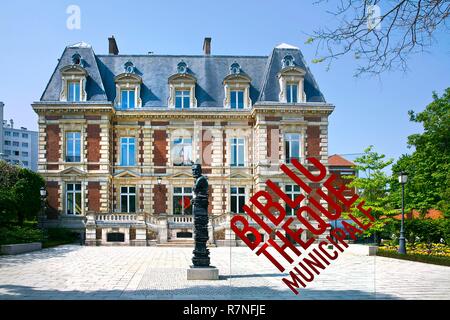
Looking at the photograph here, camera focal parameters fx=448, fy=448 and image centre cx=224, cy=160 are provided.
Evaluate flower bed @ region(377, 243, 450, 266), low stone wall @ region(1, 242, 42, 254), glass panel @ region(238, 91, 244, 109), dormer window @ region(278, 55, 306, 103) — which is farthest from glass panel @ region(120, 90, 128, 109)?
flower bed @ region(377, 243, 450, 266)

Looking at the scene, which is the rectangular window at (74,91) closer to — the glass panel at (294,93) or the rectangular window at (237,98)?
the rectangular window at (237,98)

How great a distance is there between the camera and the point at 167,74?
28.5m

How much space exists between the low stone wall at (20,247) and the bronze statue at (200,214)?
318 inches

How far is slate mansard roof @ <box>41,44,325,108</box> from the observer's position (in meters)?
26.0

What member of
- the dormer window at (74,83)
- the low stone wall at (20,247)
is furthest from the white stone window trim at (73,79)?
the low stone wall at (20,247)

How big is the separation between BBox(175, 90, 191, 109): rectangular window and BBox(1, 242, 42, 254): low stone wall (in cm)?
1152

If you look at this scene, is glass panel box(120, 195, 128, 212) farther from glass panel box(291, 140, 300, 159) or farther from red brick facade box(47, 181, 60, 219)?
glass panel box(291, 140, 300, 159)

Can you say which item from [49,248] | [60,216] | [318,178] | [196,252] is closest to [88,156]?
[60,216]

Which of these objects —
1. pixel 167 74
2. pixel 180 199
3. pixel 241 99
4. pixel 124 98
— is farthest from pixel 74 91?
pixel 241 99

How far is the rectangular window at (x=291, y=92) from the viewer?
944 inches

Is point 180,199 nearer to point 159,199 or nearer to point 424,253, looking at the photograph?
point 159,199
